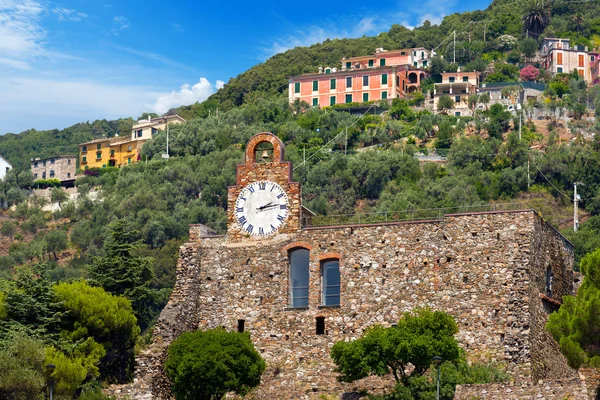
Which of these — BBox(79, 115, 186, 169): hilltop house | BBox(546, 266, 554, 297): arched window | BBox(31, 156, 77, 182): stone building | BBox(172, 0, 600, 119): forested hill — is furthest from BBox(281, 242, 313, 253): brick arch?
BBox(172, 0, 600, 119): forested hill

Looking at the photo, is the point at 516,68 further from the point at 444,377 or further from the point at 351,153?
the point at 444,377

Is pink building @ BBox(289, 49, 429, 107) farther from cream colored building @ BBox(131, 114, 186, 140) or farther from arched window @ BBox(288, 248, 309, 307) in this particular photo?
arched window @ BBox(288, 248, 309, 307)

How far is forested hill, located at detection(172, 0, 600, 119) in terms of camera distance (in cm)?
15738

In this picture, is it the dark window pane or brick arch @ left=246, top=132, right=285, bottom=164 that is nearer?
the dark window pane

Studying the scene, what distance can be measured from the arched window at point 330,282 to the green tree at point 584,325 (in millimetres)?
8066

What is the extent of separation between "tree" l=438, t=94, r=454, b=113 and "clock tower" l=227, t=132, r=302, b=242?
9140cm

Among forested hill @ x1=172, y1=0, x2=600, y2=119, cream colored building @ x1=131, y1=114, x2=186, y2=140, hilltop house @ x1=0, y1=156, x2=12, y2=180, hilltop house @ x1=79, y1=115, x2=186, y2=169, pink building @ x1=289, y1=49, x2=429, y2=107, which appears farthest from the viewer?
forested hill @ x1=172, y1=0, x2=600, y2=119

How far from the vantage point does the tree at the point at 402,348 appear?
34.2 meters

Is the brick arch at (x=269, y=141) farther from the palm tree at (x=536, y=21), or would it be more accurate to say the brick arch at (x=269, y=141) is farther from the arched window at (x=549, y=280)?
the palm tree at (x=536, y=21)

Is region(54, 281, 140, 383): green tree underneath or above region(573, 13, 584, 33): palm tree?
underneath

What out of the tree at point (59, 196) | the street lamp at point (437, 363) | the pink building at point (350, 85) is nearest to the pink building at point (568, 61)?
the pink building at point (350, 85)

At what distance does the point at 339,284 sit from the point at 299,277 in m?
1.75

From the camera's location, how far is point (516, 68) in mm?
153000

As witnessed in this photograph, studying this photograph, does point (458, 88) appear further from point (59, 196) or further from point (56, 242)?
point (56, 242)
